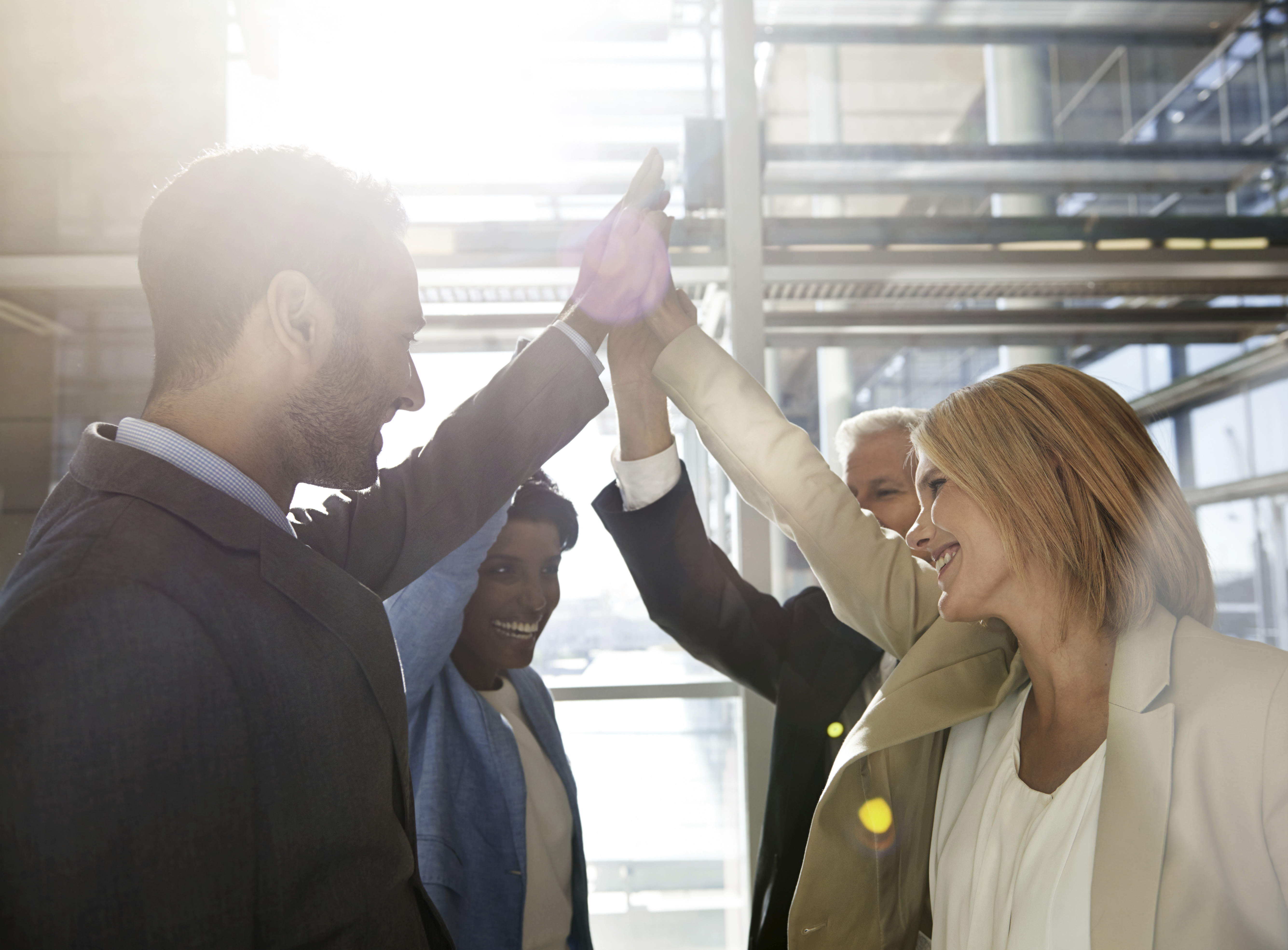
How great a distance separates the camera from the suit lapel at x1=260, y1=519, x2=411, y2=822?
921 mm

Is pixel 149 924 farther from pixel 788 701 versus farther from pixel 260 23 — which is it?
pixel 260 23

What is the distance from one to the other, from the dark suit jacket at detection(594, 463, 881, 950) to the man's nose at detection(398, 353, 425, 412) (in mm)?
566

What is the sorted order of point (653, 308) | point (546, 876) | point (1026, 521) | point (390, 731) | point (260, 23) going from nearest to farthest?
point (390, 731) < point (1026, 521) < point (653, 308) < point (546, 876) < point (260, 23)

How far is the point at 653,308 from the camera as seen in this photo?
1593 millimetres

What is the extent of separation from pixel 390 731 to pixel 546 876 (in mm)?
970

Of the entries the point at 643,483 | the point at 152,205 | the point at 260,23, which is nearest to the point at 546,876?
the point at 643,483

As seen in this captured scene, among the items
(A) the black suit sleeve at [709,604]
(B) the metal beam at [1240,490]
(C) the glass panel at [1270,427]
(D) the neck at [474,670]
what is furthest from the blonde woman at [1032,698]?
(C) the glass panel at [1270,427]

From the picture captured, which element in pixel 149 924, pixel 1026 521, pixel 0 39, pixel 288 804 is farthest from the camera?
pixel 0 39

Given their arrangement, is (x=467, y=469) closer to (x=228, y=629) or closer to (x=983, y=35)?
(x=228, y=629)

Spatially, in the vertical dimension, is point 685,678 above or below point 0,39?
below

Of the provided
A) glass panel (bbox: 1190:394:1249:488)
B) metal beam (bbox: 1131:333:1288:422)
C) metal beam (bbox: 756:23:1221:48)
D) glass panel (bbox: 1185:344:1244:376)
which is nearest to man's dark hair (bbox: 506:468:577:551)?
metal beam (bbox: 756:23:1221:48)

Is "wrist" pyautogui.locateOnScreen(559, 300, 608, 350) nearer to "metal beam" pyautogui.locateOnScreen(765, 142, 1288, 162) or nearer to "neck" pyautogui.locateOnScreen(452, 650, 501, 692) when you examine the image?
"neck" pyautogui.locateOnScreen(452, 650, 501, 692)

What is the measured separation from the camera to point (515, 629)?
201 cm

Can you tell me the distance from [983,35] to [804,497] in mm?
2103
